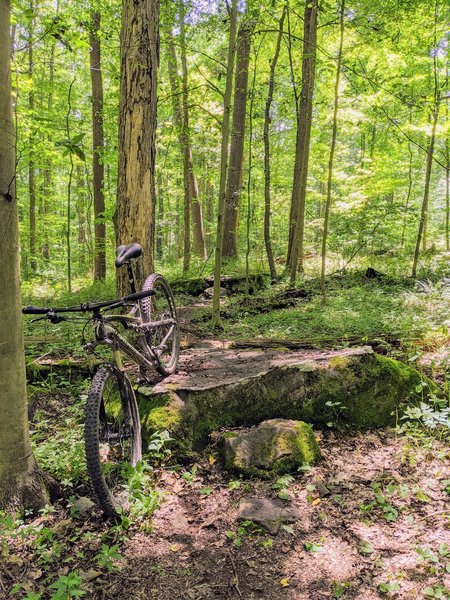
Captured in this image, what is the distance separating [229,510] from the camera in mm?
2871

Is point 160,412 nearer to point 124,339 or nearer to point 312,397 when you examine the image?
point 124,339

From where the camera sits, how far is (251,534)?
264 cm

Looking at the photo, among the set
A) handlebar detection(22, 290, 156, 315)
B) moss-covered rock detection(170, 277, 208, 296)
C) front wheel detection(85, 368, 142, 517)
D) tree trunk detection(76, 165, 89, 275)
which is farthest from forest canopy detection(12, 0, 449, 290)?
front wheel detection(85, 368, 142, 517)

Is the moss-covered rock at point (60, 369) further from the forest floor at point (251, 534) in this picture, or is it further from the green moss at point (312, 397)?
the green moss at point (312, 397)

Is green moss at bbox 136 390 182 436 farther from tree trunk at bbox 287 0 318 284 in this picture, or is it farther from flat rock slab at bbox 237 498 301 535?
tree trunk at bbox 287 0 318 284

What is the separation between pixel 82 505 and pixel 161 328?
192 cm

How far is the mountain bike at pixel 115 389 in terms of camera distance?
2.52 meters

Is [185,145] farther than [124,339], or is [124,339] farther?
[185,145]

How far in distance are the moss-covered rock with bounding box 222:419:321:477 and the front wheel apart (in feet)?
2.57

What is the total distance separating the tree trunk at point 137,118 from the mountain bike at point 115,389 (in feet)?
3.94

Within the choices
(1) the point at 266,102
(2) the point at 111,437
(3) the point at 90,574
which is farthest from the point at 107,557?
(1) the point at 266,102

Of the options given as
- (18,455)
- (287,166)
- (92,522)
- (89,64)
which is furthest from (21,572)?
(287,166)

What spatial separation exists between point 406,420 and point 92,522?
2.93m

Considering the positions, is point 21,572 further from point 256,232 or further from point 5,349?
point 256,232
